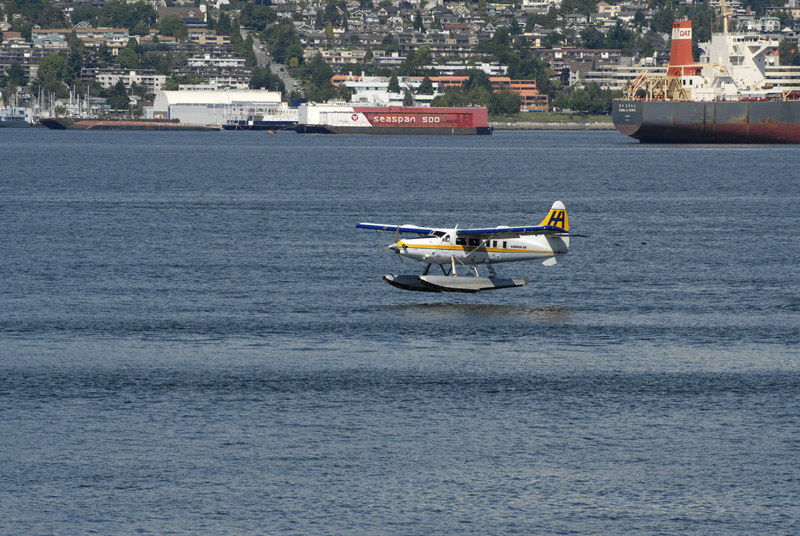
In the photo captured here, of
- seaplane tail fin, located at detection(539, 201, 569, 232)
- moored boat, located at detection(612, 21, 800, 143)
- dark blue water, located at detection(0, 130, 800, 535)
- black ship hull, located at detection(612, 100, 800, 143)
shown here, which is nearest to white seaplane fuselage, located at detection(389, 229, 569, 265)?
seaplane tail fin, located at detection(539, 201, 569, 232)

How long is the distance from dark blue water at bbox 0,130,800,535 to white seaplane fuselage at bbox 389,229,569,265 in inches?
65.6

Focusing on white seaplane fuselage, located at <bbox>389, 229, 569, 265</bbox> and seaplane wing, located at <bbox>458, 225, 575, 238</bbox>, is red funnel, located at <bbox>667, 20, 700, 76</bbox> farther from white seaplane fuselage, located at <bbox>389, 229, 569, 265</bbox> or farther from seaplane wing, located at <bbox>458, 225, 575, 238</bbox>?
seaplane wing, located at <bbox>458, 225, 575, 238</bbox>

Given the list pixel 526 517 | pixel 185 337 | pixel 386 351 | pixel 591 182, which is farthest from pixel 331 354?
pixel 591 182

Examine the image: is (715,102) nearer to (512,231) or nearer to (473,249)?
(473,249)

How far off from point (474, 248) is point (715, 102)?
12690 centimetres

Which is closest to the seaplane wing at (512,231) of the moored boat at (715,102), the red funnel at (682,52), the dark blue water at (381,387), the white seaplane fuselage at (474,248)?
the white seaplane fuselage at (474,248)

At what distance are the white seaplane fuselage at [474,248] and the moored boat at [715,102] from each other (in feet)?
411

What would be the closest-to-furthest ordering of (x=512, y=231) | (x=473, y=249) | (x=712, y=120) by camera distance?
(x=512, y=231), (x=473, y=249), (x=712, y=120)

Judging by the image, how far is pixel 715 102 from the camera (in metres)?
162

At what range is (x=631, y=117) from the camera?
17375 cm

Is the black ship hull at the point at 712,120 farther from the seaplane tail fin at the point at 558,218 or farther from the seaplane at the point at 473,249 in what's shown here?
the seaplane at the point at 473,249

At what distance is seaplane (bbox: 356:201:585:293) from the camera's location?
43.4 m

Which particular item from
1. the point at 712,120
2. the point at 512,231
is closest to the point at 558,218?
the point at 512,231

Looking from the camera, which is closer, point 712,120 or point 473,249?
point 473,249
